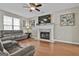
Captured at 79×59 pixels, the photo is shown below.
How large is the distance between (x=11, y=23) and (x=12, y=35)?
11.3 inches

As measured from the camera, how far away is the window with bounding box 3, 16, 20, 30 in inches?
94.2

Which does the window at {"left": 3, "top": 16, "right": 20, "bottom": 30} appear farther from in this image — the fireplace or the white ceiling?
the fireplace

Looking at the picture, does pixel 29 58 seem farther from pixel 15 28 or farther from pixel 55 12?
pixel 55 12

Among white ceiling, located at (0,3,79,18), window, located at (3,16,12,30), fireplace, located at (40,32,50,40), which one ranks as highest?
white ceiling, located at (0,3,79,18)

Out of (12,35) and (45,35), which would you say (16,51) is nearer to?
(12,35)

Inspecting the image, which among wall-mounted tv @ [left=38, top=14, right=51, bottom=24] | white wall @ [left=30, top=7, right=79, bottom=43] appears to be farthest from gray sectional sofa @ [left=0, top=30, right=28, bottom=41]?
wall-mounted tv @ [left=38, top=14, right=51, bottom=24]

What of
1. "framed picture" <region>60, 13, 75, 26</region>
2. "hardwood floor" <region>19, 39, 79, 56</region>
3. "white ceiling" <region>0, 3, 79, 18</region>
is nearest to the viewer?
"white ceiling" <region>0, 3, 79, 18</region>

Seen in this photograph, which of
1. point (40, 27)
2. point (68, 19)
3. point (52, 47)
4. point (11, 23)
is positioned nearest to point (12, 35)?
point (11, 23)

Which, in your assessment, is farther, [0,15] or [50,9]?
[50,9]

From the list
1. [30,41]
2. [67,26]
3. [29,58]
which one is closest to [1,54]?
[29,58]

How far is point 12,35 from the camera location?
2.49 meters

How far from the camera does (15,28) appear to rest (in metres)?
2.52

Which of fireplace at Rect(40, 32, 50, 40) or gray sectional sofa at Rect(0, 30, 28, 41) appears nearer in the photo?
gray sectional sofa at Rect(0, 30, 28, 41)

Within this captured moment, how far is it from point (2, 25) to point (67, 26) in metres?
1.66
